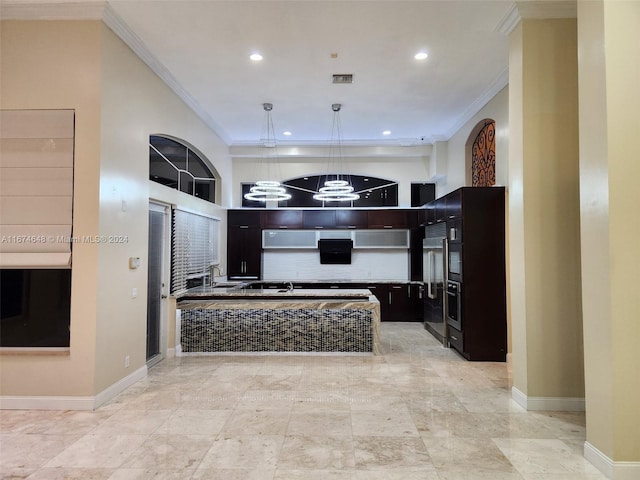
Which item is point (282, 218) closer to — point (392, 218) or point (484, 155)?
point (392, 218)

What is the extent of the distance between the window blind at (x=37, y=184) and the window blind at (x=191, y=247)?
191 cm

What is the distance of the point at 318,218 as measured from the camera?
838 cm

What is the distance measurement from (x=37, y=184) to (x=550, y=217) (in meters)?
4.99

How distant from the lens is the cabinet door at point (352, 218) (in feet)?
27.3

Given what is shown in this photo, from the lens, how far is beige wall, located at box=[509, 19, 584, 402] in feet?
11.7

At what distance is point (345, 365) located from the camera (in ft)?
16.4

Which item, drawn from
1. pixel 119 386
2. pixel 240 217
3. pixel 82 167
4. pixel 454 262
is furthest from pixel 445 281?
pixel 82 167

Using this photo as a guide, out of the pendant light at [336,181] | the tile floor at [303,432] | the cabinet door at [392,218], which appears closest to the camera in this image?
the tile floor at [303,432]

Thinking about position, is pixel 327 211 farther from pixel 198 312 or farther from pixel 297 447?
pixel 297 447

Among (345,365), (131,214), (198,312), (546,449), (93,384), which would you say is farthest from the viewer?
(198,312)

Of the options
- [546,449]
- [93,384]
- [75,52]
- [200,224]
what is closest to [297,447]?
[546,449]

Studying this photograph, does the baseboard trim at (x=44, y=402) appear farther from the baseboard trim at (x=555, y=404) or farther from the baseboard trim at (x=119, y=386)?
the baseboard trim at (x=555, y=404)

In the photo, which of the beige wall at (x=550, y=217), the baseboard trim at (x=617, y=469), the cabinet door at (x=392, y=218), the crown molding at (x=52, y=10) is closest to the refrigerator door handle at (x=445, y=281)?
the cabinet door at (x=392, y=218)

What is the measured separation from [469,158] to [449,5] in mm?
3473
